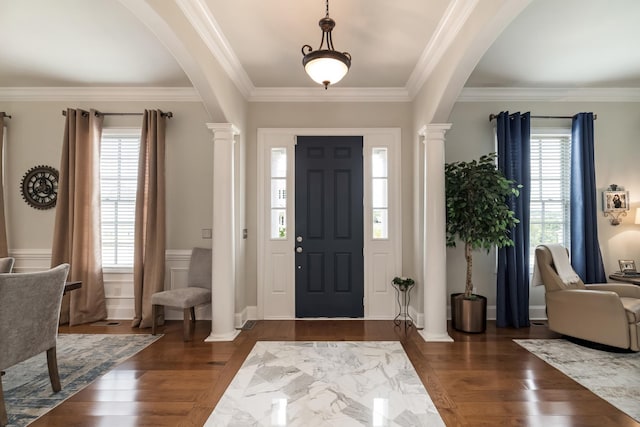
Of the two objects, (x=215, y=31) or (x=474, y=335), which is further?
(x=474, y=335)

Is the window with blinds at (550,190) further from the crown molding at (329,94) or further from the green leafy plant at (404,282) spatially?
the crown molding at (329,94)

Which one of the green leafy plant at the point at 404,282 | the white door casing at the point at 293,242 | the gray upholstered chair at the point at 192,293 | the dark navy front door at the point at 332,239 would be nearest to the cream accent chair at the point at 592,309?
the green leafy plant at the point at 404,282

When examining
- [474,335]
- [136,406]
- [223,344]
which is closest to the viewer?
[136,406]

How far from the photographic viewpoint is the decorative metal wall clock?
4629 mm

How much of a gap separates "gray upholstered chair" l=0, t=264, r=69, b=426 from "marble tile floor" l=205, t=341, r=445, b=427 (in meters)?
1.31

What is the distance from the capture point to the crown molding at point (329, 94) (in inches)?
179

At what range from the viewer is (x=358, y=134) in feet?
15.2

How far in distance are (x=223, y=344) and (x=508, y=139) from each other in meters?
4.10

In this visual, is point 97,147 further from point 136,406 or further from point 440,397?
point 440,397

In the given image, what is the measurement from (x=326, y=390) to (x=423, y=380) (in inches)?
32.2

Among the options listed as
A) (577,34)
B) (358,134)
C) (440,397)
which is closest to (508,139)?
(577,34)

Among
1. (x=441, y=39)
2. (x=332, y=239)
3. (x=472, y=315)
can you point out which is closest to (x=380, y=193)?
(x=332, y=239)

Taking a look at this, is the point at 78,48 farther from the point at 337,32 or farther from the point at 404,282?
the point at 404,282

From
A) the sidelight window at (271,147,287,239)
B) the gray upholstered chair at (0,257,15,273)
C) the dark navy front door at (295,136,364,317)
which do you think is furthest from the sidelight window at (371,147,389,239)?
the gray upholstered chair at (0,257,15,273)
